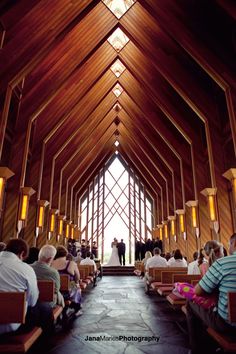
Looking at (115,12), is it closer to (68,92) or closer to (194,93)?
(68,92)

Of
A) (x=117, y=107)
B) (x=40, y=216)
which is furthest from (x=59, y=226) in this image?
(x=117, y=107)

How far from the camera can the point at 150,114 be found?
35.4 feet

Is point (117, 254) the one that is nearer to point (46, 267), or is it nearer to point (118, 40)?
point (118, 40)

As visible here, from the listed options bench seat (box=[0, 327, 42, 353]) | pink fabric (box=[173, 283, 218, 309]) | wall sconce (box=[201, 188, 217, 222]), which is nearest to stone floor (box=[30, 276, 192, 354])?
pink fabric (box=[173, 283, 218, 309])

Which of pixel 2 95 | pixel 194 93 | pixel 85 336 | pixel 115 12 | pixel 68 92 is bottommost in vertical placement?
pixel 85 336

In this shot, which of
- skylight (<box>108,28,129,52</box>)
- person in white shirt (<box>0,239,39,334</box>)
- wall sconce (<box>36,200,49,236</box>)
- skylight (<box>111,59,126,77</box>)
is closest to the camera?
person in white shirt (<box>0,239,39,334</box>)

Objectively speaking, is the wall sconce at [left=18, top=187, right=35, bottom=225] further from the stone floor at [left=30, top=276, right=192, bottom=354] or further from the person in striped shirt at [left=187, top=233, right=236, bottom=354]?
the person in striped shirt at [left=187, top=233, right=236, bottom=354]

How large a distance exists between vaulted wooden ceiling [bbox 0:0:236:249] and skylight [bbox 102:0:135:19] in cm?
18

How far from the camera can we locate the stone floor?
2762 mm

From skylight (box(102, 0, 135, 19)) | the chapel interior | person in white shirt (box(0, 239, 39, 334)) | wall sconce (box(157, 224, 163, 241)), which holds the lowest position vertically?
person in white shirt (box(0, 239, 39, 334))

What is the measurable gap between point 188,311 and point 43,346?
4.87 ft

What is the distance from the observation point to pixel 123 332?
3324mm

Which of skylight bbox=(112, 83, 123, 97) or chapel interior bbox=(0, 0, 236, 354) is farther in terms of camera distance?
skylight bbox=(112, 83, 123, 97)

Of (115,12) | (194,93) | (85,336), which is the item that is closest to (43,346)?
Result: (85,336)
